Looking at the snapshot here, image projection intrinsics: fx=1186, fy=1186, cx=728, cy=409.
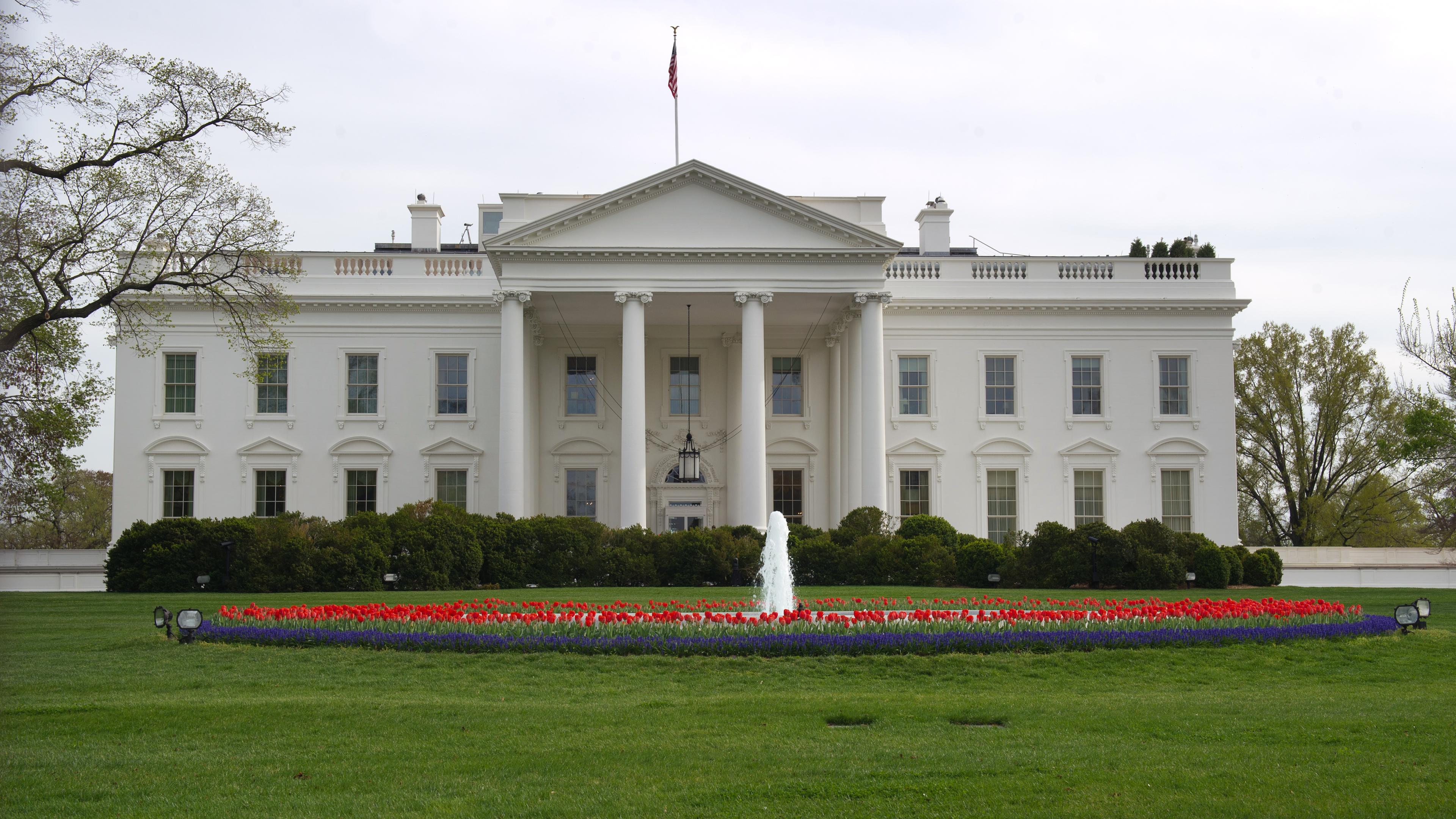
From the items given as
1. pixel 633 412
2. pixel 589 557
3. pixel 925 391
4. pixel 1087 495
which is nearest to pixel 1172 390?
pixel 1087 495

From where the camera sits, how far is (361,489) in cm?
3672

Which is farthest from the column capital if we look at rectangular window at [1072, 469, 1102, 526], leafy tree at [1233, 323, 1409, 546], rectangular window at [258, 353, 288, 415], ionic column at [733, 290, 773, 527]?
leafy tree at [1233, 323, 1409, 546]

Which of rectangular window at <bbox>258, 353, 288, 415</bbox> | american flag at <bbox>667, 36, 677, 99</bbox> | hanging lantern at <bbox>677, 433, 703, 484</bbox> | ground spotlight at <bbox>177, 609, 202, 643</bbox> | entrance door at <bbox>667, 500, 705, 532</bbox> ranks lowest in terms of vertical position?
ground spotlight at <bbox>177, 609, 202, 643</bbox>

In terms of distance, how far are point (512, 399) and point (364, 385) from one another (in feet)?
22.3

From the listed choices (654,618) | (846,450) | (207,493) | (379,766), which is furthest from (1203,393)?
(379,766)

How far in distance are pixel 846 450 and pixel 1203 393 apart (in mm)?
11853

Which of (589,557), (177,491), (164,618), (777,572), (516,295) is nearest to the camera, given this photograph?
(164,618)

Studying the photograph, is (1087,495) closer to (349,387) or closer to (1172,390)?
(1172,390)

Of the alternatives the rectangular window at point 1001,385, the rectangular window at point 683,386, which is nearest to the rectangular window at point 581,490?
the rectangular window at point 683,386

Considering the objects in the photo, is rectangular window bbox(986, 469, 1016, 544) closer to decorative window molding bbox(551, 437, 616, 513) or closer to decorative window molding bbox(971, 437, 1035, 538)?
decorative window molding bbox(971, 437, 1035, 538)

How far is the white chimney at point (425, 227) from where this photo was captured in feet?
138

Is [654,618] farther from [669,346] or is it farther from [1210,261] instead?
[1210,261]

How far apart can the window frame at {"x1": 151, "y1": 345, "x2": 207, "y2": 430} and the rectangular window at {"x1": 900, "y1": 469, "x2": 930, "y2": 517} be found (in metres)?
21.7

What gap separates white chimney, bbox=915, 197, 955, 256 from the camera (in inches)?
1681
